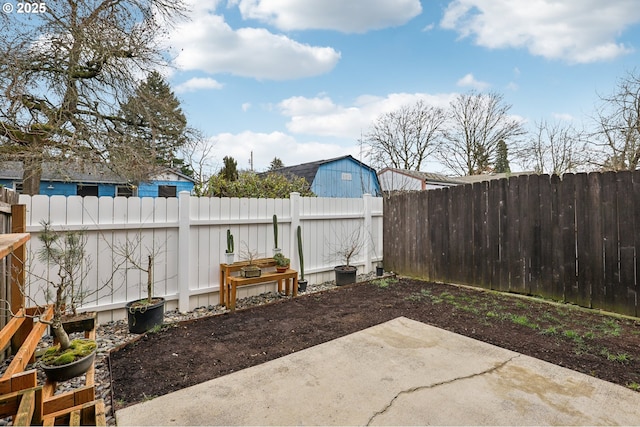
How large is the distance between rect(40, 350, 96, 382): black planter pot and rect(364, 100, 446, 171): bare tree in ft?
51.9

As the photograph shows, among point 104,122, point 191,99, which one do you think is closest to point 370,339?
point 104,122

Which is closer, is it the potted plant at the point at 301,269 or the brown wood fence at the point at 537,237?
the brown wood fence at the point at 537,237

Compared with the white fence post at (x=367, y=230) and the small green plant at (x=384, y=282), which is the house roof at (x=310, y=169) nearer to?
the white fence post at (x=367, y=230)

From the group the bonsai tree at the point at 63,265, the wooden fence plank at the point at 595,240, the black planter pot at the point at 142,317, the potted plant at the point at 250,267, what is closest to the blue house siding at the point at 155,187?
the potted plant at the point at 250,267

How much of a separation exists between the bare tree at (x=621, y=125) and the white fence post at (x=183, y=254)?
8440 mm

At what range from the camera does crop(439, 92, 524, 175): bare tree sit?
16.0 m

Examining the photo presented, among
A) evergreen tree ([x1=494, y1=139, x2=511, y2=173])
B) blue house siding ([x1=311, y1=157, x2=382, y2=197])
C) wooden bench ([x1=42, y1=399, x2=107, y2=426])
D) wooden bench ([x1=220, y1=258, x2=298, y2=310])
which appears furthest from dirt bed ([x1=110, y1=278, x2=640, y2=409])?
evergreen tree ([x1=494, y1=139, x2=511, y2=173])

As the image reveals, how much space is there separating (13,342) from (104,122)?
5.72m

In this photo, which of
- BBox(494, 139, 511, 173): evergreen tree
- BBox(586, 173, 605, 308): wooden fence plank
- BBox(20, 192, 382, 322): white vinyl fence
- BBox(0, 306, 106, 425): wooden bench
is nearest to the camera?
BBox(0, 306, 106, 425): wooden bench

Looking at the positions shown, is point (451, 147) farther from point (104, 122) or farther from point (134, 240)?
point (134, 240)

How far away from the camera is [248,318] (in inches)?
142

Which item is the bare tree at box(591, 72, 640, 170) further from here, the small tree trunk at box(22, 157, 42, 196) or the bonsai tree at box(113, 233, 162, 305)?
the small tree trunk at box(22, 157, 42, 196)

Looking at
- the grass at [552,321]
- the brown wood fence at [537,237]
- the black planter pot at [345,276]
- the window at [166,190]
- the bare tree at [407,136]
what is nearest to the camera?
the grass at [552,321]

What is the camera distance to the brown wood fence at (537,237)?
352 cm
